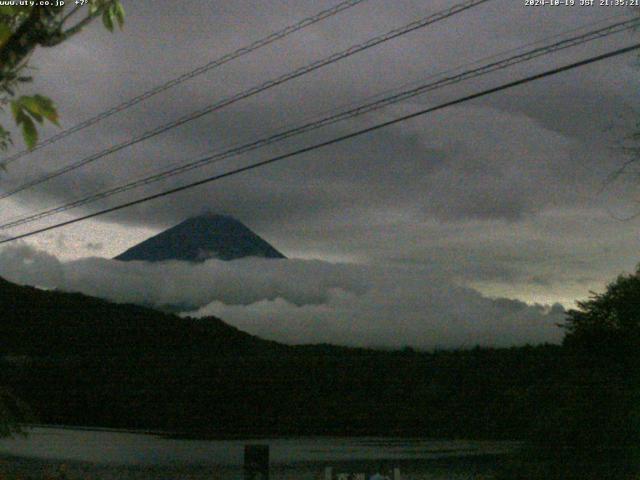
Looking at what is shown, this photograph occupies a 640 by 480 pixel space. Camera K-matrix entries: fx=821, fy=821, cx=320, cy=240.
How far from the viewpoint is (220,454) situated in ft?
78.7

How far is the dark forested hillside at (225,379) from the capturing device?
64.6ft

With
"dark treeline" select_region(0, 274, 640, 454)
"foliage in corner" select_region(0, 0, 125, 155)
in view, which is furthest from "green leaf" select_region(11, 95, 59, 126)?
"dark treeline" select_region(0, 274, 640, 454)

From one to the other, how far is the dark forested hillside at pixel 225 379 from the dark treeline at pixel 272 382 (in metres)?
0.05

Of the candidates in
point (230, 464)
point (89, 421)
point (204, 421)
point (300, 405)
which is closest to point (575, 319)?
point (300, 405)

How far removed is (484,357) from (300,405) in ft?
29.6

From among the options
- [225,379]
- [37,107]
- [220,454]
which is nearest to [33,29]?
[37,107]

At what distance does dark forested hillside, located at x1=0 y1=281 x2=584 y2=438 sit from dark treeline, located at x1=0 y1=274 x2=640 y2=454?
0.05m

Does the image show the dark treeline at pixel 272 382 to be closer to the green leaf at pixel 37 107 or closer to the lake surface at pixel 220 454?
the lake surface at pixel 220 454

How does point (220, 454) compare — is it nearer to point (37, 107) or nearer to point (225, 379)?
point (225, 379)

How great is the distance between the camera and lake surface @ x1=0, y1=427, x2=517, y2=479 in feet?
60.7

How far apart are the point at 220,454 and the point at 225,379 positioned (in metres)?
4.59

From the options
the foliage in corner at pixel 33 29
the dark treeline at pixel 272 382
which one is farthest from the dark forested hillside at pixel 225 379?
the foliage in corner at pixel 33 29

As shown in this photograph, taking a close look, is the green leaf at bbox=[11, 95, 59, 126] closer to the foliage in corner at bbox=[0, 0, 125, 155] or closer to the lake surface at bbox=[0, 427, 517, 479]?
the foliage in corner at bbox=[0, 0, 125, 155]

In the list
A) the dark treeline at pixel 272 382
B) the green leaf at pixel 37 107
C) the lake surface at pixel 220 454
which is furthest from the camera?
the lake surface at pixel 220 454
